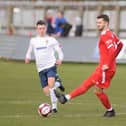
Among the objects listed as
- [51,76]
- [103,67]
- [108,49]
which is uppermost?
[108,49]

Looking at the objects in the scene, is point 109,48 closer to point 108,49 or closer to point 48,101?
point 108,49

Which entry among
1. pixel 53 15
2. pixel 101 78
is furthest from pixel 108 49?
pixel 53 15

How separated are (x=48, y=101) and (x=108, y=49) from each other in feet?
12.1

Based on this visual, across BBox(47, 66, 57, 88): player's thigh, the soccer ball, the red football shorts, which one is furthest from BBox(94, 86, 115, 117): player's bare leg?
BBox(47, 66, 57, 88): player's thigh

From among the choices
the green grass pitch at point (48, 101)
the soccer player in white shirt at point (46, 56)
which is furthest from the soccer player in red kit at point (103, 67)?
the soccer player in white shirt at point (46, 56)

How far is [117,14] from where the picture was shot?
133 ft

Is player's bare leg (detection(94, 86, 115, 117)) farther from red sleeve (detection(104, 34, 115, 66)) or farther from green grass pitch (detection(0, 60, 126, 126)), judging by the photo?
red sleeve (detection(104, 34, 115, 66))

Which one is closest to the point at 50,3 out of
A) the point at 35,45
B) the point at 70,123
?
the point at 35,45

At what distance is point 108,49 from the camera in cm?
1370

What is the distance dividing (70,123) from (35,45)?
303 centimetres

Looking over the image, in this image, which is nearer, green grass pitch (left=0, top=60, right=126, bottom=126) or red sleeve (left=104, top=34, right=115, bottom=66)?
green grass pitch (left=0, top=60, right=126, bottom=126)

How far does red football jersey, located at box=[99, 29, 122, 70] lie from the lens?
44.9 feet

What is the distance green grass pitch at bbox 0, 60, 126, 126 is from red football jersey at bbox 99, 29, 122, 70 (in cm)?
114

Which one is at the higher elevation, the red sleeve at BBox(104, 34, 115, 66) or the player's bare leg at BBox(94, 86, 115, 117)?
the red sleeve at BBox(104, 34, 115, 66)
